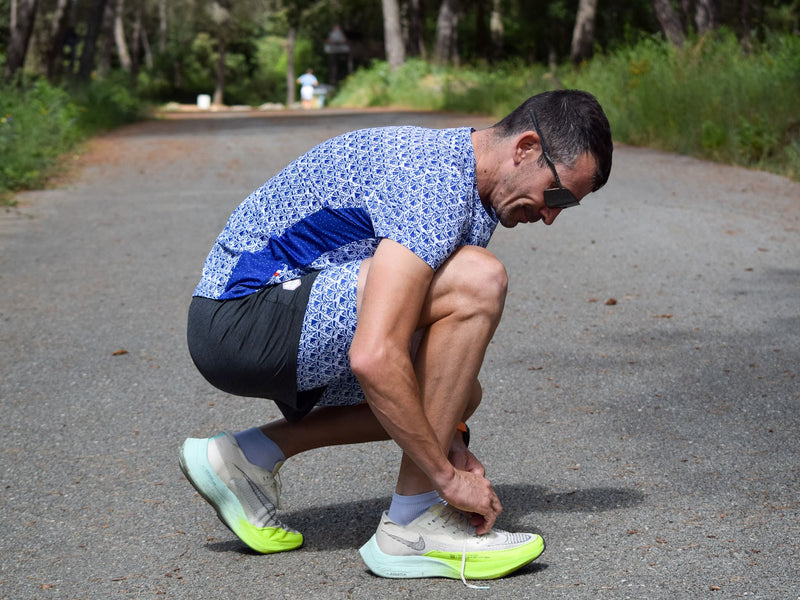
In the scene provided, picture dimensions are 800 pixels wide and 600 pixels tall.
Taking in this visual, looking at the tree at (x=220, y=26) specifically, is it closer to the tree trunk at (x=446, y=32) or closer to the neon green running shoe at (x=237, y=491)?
the tree trunk at (x=446, y=32)

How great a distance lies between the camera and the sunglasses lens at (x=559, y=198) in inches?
109

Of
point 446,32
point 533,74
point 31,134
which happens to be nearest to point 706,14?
point 533,74

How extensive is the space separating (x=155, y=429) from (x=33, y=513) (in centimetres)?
92

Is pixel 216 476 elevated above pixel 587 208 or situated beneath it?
elevated above

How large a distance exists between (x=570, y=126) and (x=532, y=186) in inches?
7.1

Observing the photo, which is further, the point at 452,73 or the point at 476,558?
the point at 452,73

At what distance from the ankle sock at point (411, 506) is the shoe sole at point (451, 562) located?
0.09 metres

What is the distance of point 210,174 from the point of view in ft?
45.1

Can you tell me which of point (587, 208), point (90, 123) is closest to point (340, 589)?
point (587, 208)

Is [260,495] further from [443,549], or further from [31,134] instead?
[31,134]

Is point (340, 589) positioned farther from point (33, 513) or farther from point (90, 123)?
point (90, 123)

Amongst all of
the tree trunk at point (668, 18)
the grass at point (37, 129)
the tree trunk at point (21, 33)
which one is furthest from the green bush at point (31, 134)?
the tree trunk at point (668, 18)

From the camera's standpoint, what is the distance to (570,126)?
8.94 feet

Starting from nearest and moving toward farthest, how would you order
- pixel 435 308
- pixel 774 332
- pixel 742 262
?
pixel 435 308 → pixel 774 332 → pixel 742 262
